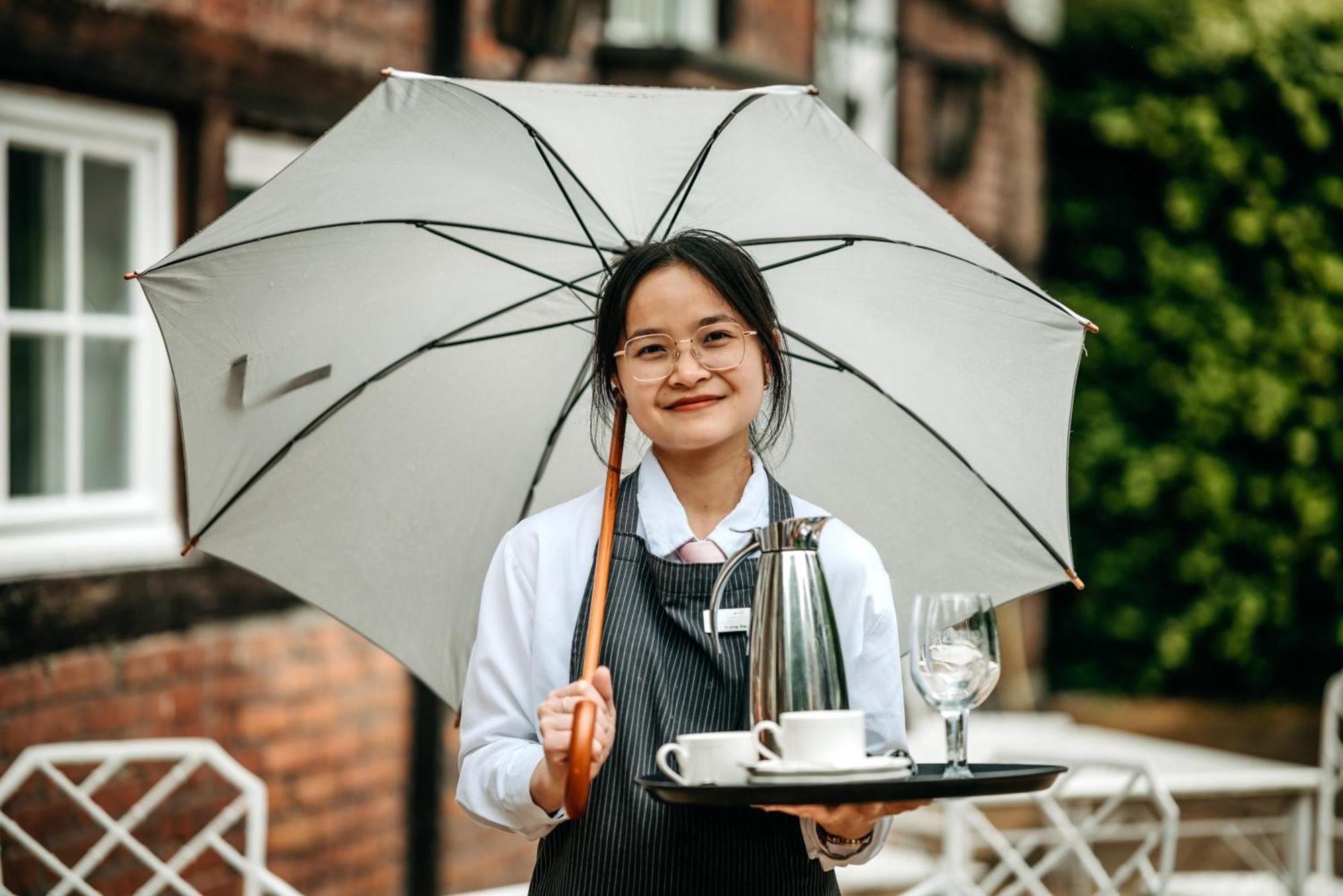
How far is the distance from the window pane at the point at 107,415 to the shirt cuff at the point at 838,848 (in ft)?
9.57

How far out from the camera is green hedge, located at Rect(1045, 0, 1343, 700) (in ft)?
30.1

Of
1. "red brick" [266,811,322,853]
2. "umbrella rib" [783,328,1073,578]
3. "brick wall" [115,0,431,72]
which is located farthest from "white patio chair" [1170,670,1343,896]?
"brick wall" [115,0,431,72]

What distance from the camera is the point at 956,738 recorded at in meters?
1.92

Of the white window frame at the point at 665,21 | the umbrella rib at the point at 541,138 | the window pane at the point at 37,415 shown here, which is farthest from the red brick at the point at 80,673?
the white window frame at the point at 665,21

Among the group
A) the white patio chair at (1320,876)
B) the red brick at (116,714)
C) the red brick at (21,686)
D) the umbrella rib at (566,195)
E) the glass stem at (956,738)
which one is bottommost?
the white patio chair at (1320,876)

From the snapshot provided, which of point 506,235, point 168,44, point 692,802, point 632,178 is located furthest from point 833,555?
point 168,44

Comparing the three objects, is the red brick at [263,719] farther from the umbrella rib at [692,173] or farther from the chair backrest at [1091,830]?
the umbrella rib at [692,173]

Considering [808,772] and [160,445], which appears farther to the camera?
[160,445]

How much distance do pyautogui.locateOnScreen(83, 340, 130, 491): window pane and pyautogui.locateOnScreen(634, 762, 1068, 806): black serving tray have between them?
9.54ft

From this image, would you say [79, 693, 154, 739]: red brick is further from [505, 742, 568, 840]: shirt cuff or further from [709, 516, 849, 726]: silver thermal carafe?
[709, 516, 849, 726]: silver thermal carafe

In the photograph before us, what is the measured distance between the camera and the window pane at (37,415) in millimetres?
3990

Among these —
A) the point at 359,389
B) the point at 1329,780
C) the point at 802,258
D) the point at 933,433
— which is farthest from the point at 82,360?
the point at 1329,780

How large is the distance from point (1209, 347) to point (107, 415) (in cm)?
700

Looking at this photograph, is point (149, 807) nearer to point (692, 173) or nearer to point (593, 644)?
point (593, 644)
